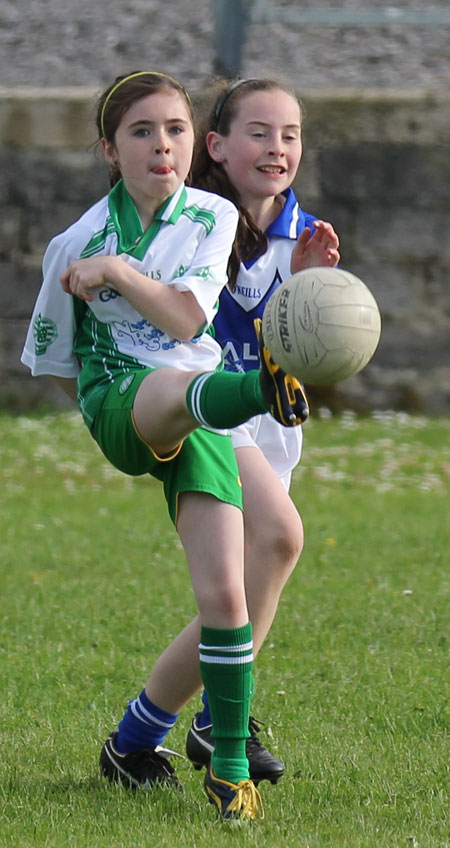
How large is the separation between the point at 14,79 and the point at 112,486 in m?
4.87

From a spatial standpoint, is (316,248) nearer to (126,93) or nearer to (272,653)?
(126,93)

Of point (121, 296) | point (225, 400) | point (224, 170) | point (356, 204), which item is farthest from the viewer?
point (356, 204)

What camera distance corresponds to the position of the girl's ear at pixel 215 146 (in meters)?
4.06

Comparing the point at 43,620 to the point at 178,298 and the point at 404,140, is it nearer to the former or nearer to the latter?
the point at 178,298

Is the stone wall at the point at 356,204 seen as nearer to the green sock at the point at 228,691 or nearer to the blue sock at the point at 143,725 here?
the blue sock at the point at 143,725

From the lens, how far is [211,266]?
3.47 metres

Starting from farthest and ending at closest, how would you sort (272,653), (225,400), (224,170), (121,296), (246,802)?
(272,653) → (224,170) → (121,296) → (246,802) → (225,400)

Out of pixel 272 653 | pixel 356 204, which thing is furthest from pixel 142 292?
pixel 356 204

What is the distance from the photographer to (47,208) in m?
11.6

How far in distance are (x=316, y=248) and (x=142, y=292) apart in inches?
25.6

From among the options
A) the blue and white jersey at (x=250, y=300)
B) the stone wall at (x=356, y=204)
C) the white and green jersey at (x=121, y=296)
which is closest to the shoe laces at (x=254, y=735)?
the blue and white jersey at (x=250, y=300)

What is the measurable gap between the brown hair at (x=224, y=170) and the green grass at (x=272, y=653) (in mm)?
1473

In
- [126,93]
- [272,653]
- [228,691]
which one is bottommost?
[272,653]

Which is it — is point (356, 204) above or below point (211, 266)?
below
